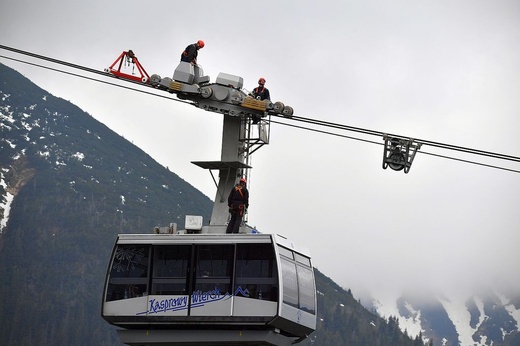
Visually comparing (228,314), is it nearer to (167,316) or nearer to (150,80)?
(167,316)

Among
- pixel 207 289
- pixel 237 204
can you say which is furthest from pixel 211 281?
pixel 237 204

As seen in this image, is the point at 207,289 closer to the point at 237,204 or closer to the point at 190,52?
the point at 237,204

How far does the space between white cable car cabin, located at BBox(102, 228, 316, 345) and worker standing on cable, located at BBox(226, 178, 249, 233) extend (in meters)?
1.30

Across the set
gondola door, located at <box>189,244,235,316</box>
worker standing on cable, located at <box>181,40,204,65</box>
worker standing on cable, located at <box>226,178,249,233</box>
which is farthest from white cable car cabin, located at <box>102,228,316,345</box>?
worker standing on cable, located at <box>181,40,204,65</box>

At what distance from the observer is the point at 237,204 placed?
4941 cm

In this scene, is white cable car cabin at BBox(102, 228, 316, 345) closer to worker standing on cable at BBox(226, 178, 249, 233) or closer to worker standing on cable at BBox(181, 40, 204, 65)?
worker standing on cable at BBox(226, 178, 249, 233)

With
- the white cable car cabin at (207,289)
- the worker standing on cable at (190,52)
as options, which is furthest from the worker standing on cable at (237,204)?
the worker standing on cable at (190,52)

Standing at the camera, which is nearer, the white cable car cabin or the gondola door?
the white cable car cabin

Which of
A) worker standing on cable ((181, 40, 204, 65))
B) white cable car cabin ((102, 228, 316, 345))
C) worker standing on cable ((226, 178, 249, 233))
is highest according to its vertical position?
worker standing on cable ((181, 40, 204, 65))

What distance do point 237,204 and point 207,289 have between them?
322 cm

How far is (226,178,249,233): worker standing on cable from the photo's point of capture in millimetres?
49375

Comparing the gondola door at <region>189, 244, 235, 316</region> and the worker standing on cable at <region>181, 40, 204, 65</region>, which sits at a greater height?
the worker standing on cable at <region>181, 40, 204, 65</region>

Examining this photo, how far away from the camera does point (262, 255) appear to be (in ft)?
157

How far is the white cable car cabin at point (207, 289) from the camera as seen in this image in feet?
158
